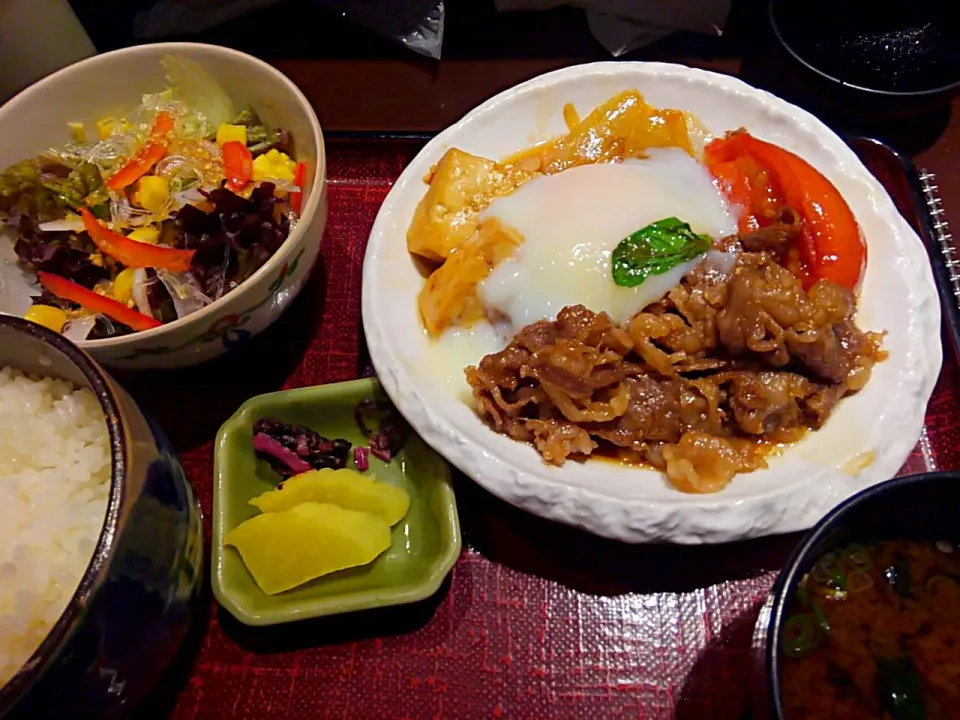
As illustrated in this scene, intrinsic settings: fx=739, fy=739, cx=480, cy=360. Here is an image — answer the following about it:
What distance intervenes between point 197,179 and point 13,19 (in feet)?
4.14

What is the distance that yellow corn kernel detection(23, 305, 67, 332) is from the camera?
200cm

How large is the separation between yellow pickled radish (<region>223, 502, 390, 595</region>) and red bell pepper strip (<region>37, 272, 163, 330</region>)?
63cm

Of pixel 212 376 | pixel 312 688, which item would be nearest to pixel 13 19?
pixel 212 376

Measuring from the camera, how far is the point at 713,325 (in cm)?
191

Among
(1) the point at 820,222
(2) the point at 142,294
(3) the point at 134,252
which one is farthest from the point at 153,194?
(1) the point at 820,222

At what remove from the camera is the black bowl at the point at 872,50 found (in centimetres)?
258

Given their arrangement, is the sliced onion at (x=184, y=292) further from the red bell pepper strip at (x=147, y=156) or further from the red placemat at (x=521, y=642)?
the red placemat at (x=521, y=642)

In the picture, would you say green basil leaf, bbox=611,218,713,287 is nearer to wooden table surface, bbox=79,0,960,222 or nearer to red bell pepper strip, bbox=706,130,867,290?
red bell pepper strip, bbox=706,130,867,290

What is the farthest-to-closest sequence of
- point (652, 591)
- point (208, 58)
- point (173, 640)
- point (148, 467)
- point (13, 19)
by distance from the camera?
point (13, 19), point (208, 58), point (652, 591), point (173, 640), point (148, 467)

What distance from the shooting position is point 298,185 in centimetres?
219

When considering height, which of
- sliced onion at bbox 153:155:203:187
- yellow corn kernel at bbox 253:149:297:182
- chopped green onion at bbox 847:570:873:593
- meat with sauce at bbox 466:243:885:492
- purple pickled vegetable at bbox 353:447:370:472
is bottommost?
purple pickled vegetable at bbox 353:447:370:472

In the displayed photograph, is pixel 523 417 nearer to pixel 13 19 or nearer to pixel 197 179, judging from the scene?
pixel 197 179

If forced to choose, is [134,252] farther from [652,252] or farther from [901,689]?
[901,689]

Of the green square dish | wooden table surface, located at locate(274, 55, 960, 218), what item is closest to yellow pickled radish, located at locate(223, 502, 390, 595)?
the green square dish
